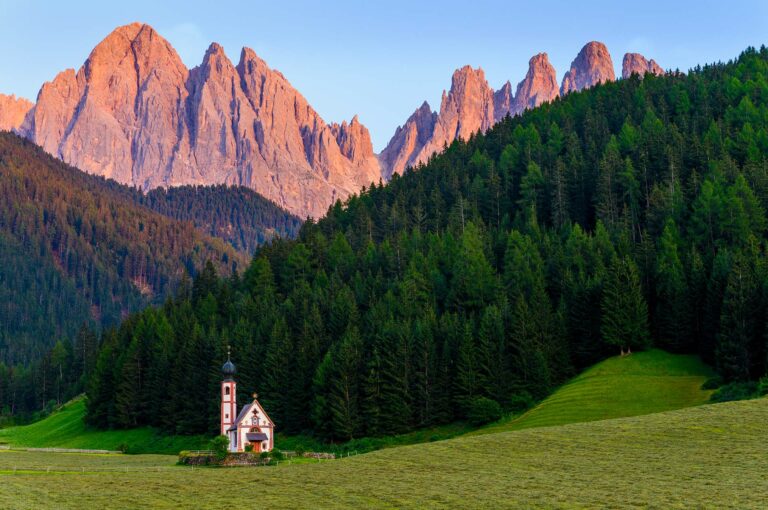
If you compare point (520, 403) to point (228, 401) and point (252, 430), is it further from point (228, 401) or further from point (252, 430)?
point (228, 401)

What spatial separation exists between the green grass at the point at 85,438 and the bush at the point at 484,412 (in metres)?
34.6

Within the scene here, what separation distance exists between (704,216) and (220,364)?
71.7 metres

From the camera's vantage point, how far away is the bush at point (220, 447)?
9125 cm

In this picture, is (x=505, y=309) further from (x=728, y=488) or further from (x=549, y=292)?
(x=728, y=488)

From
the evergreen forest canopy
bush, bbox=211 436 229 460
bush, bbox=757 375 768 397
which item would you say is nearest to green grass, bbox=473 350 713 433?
the evergreen forest canopy

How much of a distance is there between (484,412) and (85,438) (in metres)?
63.5

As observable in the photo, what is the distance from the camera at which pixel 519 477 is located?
54.8 m

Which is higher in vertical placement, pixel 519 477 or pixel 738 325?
pixel 738 325

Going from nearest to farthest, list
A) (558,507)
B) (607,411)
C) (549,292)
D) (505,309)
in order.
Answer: (558,507), (607,411), (505,309), (549,292)

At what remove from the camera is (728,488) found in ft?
154

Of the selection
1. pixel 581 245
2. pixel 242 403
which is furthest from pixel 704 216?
pixel 242 403

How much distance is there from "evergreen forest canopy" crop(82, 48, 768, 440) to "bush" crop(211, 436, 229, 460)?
18.0 metres

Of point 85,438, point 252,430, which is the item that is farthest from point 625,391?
point 85,438

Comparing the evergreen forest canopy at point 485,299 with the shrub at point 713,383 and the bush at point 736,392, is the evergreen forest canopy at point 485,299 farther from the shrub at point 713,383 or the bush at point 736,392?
the bush at point 736,392
